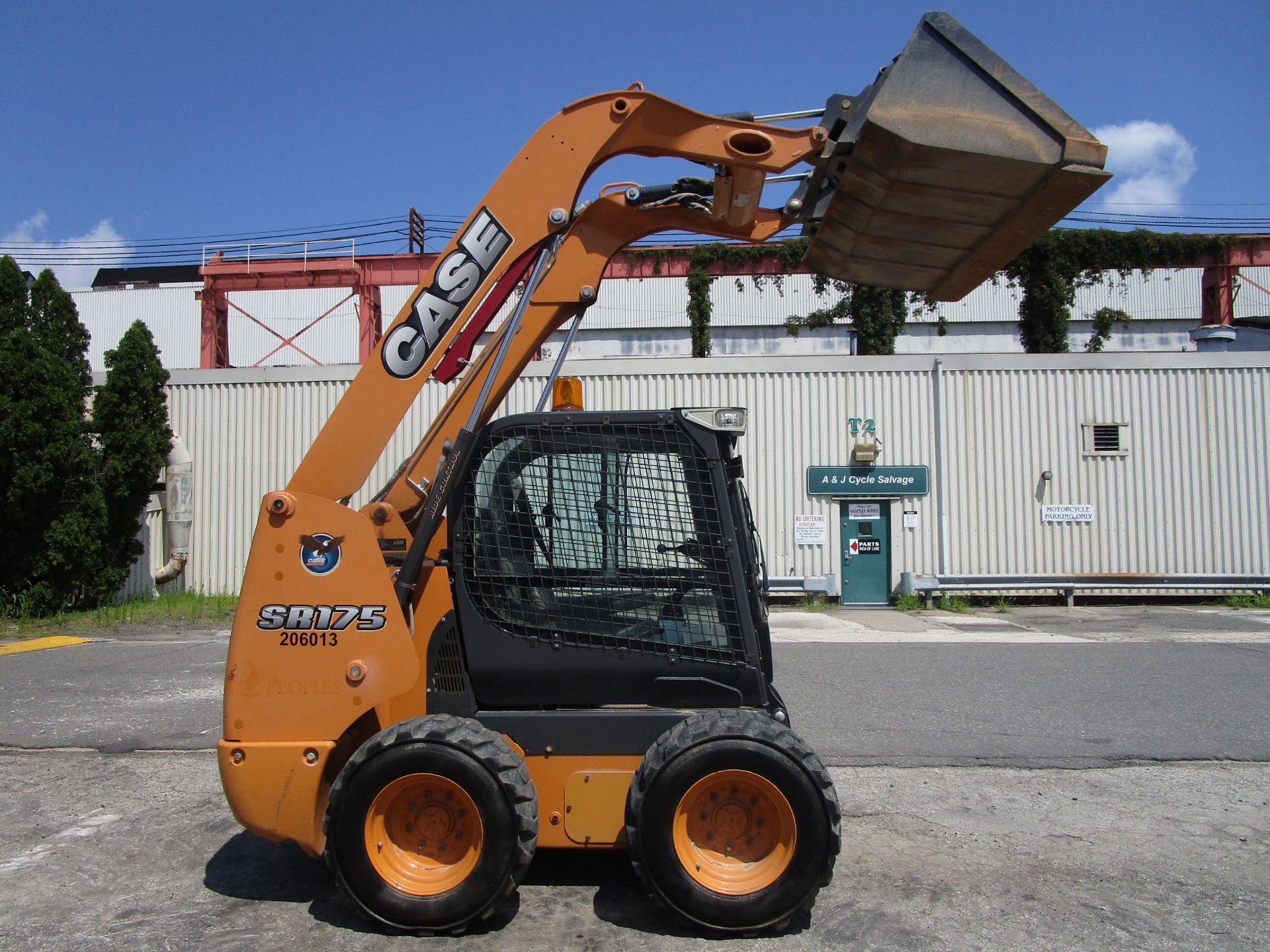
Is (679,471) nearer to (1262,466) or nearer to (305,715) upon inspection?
(305,715)

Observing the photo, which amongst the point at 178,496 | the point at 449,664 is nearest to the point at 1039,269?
the point at 178,496

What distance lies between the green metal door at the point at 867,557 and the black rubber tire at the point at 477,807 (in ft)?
47.0

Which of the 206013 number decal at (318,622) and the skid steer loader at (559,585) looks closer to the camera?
the skid steer loader at (559,585)

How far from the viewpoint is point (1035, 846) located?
4656 mm

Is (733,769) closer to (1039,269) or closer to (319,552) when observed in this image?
(319,552)

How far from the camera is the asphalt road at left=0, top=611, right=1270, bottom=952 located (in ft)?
11.9

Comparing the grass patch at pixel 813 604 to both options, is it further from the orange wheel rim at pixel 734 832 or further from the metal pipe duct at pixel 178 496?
the orange wheel rim at pixel 734 832

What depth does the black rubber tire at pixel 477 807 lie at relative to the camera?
11.3 ft

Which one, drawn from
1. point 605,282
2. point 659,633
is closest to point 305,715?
point 659,633

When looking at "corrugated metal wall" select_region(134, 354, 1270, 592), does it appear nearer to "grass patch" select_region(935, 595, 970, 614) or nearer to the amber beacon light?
"grass patch" select_region(935, 595, 970, 614)

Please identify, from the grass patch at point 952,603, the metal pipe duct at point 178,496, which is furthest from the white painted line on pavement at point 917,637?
the metal pipe duct at point 178,496

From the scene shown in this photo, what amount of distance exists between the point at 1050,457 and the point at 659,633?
15450 millimetres

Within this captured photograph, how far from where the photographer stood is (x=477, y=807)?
345 cm

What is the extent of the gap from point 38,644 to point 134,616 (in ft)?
8.32
